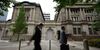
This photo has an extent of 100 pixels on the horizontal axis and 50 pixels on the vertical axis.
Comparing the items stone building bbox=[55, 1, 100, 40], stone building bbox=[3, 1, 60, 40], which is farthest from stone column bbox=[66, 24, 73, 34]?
stone building bbox=[3, 1, 60, 40]

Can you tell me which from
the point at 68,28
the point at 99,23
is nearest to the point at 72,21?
the point at 68,28

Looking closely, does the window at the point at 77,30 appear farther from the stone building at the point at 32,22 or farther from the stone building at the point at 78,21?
the stone building at the point at 32,22

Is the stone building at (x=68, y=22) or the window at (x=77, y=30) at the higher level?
the stone building at (x=68, y=22)

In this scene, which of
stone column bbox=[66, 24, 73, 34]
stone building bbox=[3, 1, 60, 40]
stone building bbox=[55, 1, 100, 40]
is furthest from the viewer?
stone building bbox=[3, 1, 60, 40]

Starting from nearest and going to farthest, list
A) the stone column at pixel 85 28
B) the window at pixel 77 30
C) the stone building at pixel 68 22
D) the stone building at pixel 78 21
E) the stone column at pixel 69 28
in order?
the stone column at pixel 69 28
the stone building at pixel 78 21
the stone column at pixel 85 28
the stone building at pixel 68 22
the window at pixel 77 30

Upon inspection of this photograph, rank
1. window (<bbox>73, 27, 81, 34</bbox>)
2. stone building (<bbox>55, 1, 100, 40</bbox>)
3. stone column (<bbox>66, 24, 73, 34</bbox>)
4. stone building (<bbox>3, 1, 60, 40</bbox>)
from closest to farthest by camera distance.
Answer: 1. stone column (<bbox>66, 24, 73, 34</bbox>)
2. stone building (<bbox>55, 1, 100, 40</bbox>)
3. window (<bbox>73, 27, 81, 34</bbox>)
4. stone building (<bbox>3, 1, 60, 40</bbox>)

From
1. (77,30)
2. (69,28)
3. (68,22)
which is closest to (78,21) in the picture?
(77,30)

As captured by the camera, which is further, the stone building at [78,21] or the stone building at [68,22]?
the stone building at [68,22]

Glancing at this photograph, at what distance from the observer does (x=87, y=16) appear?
140 feet

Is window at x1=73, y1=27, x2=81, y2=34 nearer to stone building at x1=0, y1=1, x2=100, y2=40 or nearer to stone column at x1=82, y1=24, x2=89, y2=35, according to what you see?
stone building at x1=0, y1=1, x2=100, y2=40

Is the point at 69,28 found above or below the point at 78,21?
below

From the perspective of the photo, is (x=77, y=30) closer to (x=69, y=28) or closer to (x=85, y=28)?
(x=85, y=28)

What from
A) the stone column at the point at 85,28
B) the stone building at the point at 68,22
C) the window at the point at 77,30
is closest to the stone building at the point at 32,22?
the stone building at the point at 68,22

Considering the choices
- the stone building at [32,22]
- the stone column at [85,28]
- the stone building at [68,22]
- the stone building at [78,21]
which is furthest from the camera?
the stone building at [32,22]
